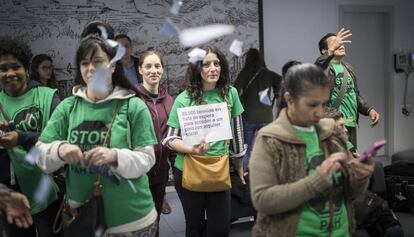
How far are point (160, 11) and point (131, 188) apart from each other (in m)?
3.64

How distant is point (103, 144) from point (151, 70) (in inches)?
47.9

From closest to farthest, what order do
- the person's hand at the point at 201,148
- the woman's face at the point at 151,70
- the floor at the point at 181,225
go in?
1. the person's hand at the point at 201,148
2. the woman's face at the point at 151,70
3. the floor at the point at 181,225

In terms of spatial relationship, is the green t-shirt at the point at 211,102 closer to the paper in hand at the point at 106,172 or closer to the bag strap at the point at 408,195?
the paper in hand at the point at 106,172

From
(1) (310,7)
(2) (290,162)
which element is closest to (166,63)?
(1) (310,7)

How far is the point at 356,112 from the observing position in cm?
364

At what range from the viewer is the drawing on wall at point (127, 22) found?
14.6 feet

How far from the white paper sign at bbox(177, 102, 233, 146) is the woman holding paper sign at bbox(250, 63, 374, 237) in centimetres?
88

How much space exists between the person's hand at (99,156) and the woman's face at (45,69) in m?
3.22

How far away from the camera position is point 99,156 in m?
1.46

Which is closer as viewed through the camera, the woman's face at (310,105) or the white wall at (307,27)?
the woman's face at (310,105)

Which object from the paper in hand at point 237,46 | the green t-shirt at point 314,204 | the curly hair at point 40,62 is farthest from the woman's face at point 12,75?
the paper in hand at point 237,46

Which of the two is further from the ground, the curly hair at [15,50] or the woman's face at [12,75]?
the curly hair at [15,50]

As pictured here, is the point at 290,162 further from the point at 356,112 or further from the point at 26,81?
the point at 356,112

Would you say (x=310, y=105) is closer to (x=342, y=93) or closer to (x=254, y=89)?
(x=342, y=93)
